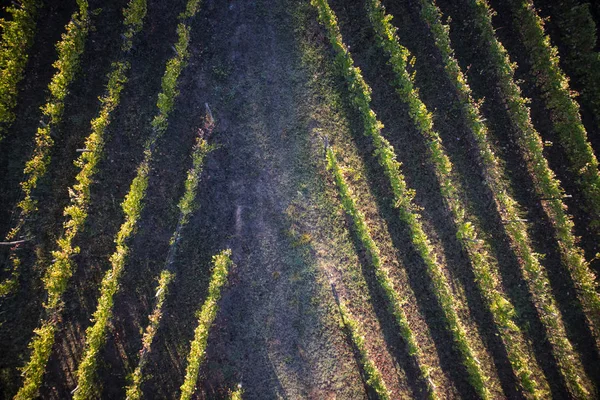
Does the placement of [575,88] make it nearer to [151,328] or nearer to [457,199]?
[457,199]

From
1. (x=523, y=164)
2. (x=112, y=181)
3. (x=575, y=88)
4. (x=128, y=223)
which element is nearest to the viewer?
(x=128, y=223)

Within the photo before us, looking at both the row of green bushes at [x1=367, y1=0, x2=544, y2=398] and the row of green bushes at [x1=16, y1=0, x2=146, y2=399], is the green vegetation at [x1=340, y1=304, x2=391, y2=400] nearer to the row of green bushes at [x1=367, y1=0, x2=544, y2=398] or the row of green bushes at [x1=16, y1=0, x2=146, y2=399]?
the row of green bushes at [x1=367, y1=0, x2=544, y2=398]

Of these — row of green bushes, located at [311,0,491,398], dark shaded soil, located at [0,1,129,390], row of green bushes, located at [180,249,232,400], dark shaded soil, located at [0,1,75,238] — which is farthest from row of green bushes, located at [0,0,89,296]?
row of green bushes, located at [311,0,491,398]

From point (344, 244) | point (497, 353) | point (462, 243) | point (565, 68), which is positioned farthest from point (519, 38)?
point (497, 353)

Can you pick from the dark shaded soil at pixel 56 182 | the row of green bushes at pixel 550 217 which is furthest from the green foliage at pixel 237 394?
the row of green bushes at pixel 550 217

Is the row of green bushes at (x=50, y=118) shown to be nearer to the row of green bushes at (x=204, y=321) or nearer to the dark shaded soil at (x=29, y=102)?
the dark shaded soil at (x=29, y=102)

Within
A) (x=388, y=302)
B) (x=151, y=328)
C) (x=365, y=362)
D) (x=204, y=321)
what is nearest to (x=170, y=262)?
(x=151, y=328)

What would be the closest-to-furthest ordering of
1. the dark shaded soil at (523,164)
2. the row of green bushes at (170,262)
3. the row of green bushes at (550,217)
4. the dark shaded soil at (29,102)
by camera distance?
the row of green bushes at (170,262) < the dark shaded soil at (29,102) < the row of green bushes at (550,217) < the dark shaded soil at (523,164)
